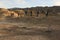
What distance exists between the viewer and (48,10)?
50938 mm

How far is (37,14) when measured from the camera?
50312mm

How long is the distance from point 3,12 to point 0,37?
3537cm

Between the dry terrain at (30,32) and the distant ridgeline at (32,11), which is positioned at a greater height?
the dry terrain at (30,32)

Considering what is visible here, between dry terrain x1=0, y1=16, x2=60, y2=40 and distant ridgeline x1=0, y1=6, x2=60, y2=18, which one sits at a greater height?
dry terrain x1=0, y1=16, x2=60, y2=40

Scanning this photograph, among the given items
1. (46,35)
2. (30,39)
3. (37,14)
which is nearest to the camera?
(30,39)

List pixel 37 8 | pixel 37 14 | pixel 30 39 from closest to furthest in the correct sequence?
pixel 30 39, pixel 37 14, pixel 37 8

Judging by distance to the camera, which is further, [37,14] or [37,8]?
[37,8]

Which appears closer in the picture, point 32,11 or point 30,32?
point 30,32

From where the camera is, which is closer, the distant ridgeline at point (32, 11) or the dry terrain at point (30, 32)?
the dry terrain at point (30, 32)

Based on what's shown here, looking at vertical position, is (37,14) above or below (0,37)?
below

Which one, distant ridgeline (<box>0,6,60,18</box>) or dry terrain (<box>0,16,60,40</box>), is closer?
dry terrain (<box>0,16,60,40</box>)

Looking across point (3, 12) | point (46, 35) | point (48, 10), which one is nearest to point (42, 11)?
point (48, 10)

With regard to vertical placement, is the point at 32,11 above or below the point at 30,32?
below

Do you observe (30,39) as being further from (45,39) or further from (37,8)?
(37,8)
